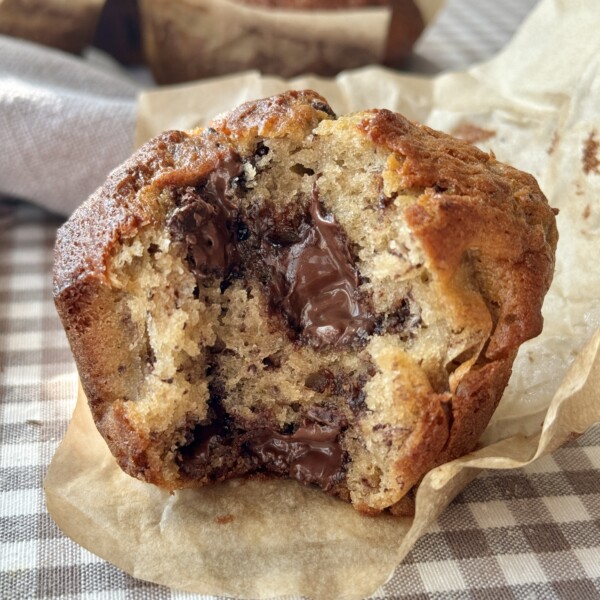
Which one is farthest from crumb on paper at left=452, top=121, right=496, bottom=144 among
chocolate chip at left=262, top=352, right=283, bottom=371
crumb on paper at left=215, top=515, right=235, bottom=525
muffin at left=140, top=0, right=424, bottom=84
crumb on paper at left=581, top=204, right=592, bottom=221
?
crumb on paper at left=215, top=515, right=235, bottom=525

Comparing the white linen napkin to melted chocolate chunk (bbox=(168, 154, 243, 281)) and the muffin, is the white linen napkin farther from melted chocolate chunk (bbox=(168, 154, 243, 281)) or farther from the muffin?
melted chocolate chunk (bbox=(168, 154, 243, 281))

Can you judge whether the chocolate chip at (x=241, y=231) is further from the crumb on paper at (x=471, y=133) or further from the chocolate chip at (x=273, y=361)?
the crumb on paper at (x=471, y=133)

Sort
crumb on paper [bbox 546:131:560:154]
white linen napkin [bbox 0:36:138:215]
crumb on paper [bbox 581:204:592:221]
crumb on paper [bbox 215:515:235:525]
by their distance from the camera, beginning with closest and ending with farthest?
crumb on paper [bbox 215:515:235:525] < crumb on paper [bbox 581:204:592:221] < crumb on paper [bbox 546:131:560:154] < white linen napkin [bbox 0:36:138:215]

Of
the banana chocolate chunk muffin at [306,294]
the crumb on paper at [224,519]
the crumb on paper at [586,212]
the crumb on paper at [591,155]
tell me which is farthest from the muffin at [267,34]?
the crumb on paper at [224,519]

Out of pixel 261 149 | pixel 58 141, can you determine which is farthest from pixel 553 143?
pixel 58 141

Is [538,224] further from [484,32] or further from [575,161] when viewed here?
[484,32]

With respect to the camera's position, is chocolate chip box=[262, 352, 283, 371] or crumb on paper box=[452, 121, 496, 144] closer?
chocolate chip box=[262, 352, 283, 371]
